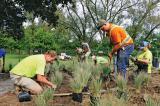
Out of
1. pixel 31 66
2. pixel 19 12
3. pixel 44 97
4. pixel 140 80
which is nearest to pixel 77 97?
pixel 44 97

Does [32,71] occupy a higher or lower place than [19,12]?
lower

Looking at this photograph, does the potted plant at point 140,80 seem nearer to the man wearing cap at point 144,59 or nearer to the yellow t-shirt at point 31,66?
the man wearing cap at point 144,59

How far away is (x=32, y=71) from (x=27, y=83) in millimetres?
322

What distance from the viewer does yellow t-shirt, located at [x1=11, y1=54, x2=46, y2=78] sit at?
36.0ft

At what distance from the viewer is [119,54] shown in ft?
42.5

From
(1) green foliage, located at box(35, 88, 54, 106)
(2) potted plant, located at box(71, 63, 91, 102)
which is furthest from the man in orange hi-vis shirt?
(1) green foliage, located at box(35, 88, 54, 106)

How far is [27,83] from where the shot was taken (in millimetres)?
11461

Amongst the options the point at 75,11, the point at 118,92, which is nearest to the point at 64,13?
the point at 75,11

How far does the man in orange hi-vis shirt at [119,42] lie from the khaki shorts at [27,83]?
250 centimetres

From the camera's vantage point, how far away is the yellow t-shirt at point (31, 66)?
1096cm

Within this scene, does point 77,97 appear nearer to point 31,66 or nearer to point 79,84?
point 79,84

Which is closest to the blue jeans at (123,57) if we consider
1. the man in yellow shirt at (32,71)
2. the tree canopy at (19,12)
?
the man in yellow shirt at (32,71)

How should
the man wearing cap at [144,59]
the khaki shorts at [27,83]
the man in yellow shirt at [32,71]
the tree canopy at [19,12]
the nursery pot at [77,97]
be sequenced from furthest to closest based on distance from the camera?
1. the tree canopy at [19,12]
2. the man wearing cap at [144,59]
3. the khaki shorts at [27,83]
4. the man in yellow shirt at [32,71]
5. the nursery pot at [77,97]

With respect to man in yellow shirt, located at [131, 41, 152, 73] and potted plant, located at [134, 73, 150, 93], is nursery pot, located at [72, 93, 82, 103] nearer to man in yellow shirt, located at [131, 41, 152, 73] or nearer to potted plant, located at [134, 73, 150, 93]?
potted plant, located at [134, 73, 150, 93]
